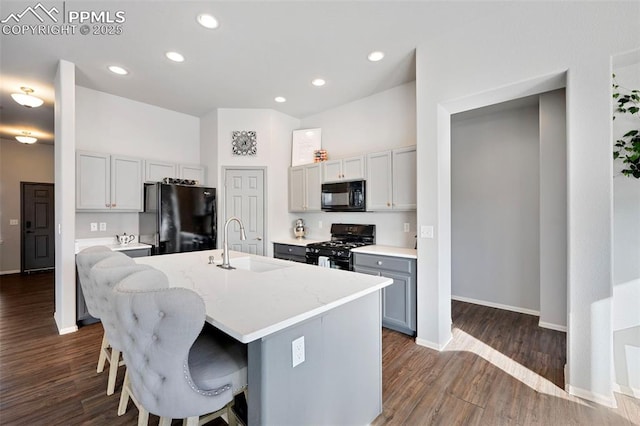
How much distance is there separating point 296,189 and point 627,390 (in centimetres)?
404

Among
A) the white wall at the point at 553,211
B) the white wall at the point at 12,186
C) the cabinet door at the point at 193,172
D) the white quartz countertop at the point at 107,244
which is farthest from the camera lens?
the white wall at the point at 12,186

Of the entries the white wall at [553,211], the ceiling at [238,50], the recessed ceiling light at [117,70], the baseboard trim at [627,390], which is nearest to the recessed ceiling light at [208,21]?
the ceiling at [238,50]

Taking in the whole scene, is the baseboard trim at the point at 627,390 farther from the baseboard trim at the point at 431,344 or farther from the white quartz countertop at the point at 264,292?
the white quartz countertop at the point at 264,292

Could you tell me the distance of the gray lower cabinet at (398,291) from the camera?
2900mm

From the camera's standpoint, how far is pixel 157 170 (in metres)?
4.12

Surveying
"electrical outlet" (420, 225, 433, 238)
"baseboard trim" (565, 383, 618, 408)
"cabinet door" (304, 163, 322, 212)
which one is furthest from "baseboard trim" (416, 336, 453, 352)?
A: "cabinet door" (304, 163, 322, 212)

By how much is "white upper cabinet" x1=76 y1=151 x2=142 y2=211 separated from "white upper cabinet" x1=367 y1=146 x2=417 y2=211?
323cm

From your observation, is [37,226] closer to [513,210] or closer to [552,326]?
[513,210]

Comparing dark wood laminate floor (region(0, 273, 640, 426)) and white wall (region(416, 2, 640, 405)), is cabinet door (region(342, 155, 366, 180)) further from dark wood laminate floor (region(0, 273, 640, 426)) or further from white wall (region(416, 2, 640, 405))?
dark wood laminate floor (region(0, 273, 640, 426))

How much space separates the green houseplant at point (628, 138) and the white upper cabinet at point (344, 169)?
2313mm

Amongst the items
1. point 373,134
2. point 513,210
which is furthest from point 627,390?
point 373,134

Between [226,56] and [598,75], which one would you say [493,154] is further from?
[226,56]

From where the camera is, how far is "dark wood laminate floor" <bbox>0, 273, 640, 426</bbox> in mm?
1793

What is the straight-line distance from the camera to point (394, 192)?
11.2 ft
